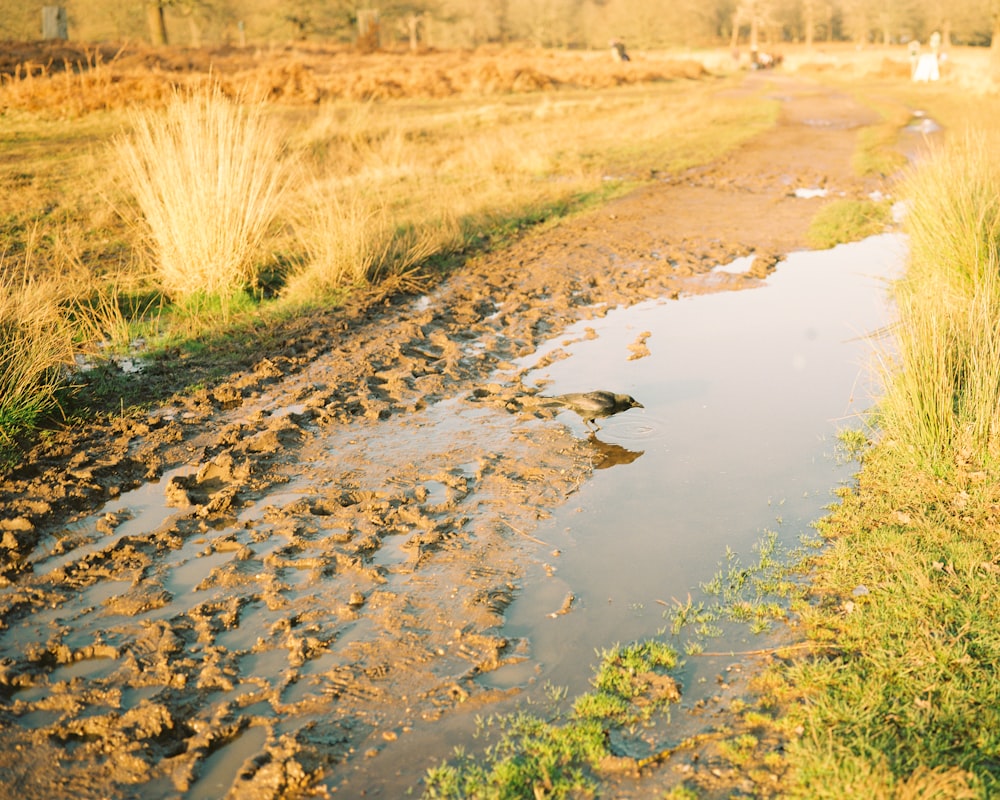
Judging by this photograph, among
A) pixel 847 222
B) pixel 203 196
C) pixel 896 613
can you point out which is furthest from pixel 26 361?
pixel 847 222

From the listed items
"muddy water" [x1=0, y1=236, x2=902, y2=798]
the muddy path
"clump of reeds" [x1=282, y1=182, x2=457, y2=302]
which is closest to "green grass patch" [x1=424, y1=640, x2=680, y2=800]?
"muddy water" [x1=0, y1=236, x2=902, y2=798]

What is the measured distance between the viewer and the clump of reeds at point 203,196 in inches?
301

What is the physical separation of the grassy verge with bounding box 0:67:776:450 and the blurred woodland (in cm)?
1075

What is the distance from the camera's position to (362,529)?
443 cm

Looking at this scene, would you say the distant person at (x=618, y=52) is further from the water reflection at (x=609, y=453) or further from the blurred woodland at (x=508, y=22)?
the water reflection at (x=609, y=453)

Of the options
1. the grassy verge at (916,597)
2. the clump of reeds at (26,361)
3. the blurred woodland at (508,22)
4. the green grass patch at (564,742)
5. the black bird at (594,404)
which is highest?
the blurred woodland at (508,22)

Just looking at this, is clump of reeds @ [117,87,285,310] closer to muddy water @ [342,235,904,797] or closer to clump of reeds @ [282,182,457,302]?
clump of reeds @ [282,182,457,302]

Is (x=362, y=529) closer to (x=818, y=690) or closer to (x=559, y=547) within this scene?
(x=559, y=547)

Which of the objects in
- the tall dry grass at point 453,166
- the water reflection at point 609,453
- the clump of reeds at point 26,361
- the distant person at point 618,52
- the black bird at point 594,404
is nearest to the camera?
the water reflection at point 609,453

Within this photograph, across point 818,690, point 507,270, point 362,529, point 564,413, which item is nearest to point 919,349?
point 564,413

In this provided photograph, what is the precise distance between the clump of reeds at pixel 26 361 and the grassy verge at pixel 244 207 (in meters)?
0.03

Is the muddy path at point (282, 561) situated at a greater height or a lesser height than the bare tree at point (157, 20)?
lesser

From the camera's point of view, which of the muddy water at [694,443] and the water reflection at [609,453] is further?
the water reflection at [609,453]

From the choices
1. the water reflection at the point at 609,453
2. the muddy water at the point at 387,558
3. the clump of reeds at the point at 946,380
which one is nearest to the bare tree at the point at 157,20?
the muddy water at the point at 387,558
